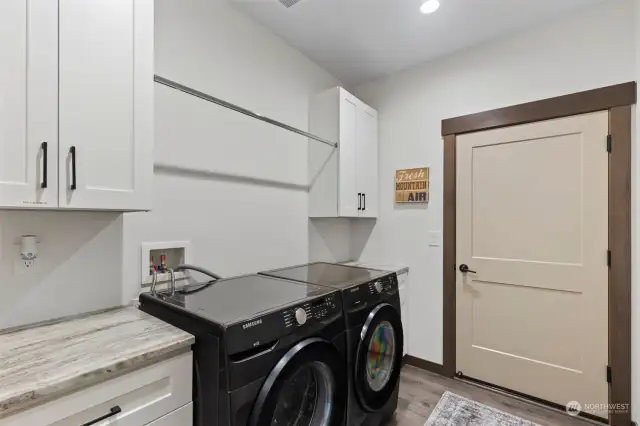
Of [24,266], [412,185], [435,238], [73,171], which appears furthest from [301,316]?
[412,185]

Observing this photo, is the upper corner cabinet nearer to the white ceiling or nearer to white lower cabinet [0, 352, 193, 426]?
the white ceiling

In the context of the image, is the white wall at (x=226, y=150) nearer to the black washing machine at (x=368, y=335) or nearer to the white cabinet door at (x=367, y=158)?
the black washing machine at (x=368, y=335)

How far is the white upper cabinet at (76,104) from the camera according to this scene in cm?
99

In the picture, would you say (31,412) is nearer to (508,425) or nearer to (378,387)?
(378,387)

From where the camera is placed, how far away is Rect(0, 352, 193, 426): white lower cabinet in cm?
84

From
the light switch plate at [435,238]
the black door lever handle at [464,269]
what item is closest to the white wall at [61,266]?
the light switch plate at [435,238]

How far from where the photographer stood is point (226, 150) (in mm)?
1985

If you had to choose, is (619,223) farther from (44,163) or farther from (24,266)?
(24,266)

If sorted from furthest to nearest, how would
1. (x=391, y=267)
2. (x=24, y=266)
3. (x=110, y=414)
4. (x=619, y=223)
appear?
(x=391, y=267) < (x=619, y=223) < (x=24, y=266) < (x=110, y=414)

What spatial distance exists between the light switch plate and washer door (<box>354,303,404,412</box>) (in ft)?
2.92

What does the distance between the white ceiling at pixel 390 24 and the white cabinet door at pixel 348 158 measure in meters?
0.40

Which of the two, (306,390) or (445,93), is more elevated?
(445,93)

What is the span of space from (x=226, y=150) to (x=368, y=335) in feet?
4.69

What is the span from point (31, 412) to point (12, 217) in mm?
802
